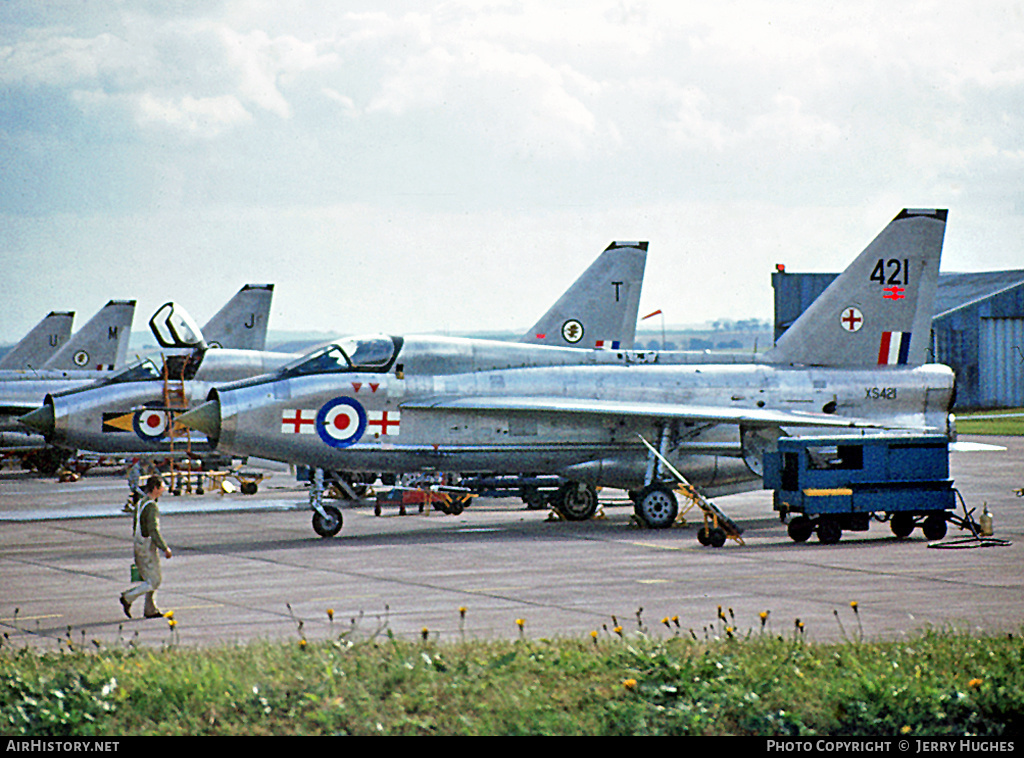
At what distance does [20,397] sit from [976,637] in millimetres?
33236

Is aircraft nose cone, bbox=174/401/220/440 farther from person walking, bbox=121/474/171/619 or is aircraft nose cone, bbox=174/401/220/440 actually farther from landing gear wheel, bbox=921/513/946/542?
landing gear wheel, bbox=921/513/946/542

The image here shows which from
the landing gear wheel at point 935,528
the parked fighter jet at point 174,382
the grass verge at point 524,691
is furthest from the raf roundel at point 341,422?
the grass verge at point 524,691

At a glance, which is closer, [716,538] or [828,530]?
[716,538]

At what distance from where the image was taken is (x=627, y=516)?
23766 mm

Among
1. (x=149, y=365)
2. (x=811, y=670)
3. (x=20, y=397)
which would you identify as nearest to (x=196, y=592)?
(x=811, y=670)

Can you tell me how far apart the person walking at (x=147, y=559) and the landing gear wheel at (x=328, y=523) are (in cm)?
704

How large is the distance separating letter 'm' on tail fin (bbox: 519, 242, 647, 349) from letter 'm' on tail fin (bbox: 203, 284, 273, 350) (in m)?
14.4

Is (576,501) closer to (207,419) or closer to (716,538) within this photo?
(716,538)

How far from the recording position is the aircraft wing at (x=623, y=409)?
20500mm

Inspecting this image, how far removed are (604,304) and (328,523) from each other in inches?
379

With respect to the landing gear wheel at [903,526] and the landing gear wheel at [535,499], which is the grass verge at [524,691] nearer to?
the landing gear wheel at [903,526]

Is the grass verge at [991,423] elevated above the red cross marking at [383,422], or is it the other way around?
the grass verge at [991,423]

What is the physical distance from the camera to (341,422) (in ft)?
65.7

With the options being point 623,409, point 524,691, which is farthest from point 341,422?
point 524,691
